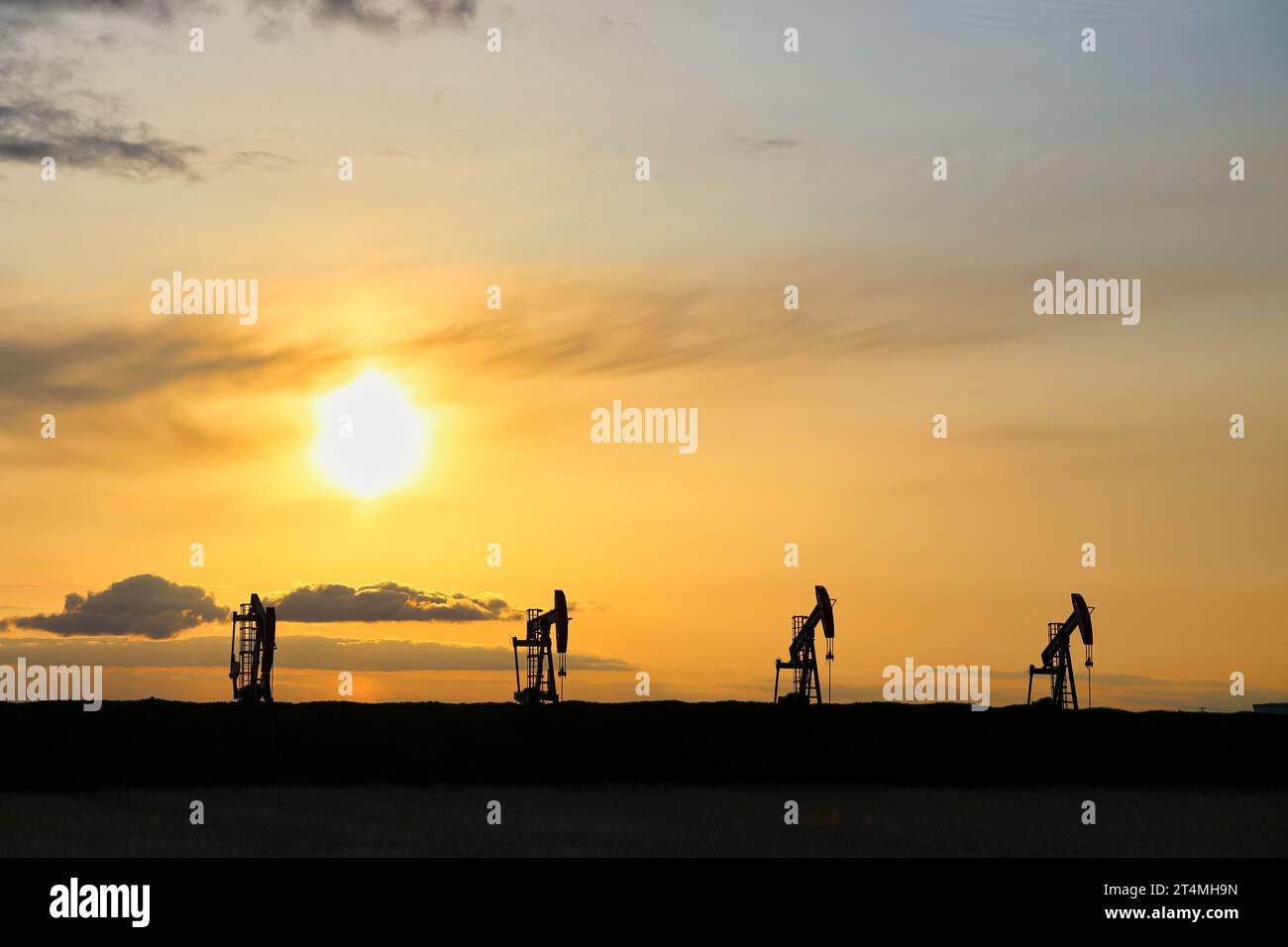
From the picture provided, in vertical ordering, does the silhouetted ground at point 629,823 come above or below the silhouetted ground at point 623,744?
below

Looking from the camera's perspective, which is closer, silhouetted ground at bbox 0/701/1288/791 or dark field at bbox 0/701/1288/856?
dark field at bbox 0/701/1288/856

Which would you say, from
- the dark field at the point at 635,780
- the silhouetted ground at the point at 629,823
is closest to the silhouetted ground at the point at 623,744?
the dark field at the point at 635,780

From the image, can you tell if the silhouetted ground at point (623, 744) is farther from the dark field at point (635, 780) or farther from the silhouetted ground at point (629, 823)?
the silhouetted ground at point (629, 823)

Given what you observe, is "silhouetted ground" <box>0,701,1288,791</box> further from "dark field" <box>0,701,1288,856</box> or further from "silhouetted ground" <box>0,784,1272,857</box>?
"silhouetted ground" <box>0,784,1272,857</box>

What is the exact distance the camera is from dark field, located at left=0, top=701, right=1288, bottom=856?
110ft

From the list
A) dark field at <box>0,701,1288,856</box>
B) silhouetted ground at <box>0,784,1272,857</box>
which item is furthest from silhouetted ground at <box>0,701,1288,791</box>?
silhouetted ground at <box>0,784,1272,857</box>

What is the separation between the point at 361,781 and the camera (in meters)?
50.3

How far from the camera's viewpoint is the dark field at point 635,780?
33.6 meters

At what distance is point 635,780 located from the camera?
5353cm

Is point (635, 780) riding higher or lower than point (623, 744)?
lower

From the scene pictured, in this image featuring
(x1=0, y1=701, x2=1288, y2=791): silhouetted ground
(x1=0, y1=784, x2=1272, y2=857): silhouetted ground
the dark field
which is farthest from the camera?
(x1=0, y1=701, x2=1288, y2=791): silhouetted ground

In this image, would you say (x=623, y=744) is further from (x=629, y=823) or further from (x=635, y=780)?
(x=629, y=823)

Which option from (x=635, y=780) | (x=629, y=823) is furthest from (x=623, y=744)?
(x=629, y=823)
